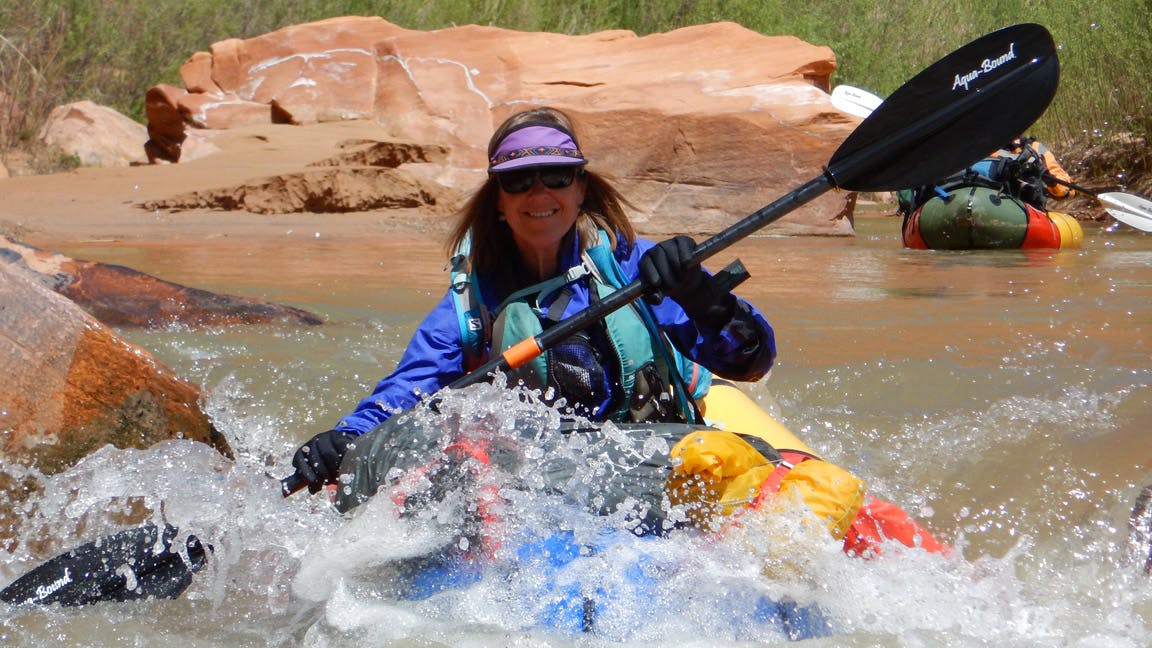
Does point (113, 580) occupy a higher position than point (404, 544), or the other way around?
point (404, 544)

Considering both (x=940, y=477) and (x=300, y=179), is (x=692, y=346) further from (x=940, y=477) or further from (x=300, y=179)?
(x=300, y=179)

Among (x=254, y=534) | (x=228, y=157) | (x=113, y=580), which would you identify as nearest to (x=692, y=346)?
(x=254, y=534)

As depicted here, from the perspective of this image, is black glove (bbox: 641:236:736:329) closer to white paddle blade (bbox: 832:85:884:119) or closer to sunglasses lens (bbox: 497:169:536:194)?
sunglasses lens (bbox: 497:169:536:194)

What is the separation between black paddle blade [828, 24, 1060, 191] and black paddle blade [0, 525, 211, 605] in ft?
4.98

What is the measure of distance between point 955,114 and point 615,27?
43.9ft

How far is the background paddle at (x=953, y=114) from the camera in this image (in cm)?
262

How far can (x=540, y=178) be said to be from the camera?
2.55m

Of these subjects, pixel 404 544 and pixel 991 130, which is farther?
pixel 991 130

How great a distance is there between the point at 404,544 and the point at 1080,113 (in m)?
10.4

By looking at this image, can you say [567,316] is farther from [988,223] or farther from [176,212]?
[176,212]

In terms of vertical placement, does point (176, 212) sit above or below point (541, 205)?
below

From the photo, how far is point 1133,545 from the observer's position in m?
2.60

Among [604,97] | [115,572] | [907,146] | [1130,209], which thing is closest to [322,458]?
[115,572]

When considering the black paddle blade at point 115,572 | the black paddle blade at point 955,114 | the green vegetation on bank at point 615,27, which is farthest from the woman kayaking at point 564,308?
the green vegetation on bank at point 615,27
